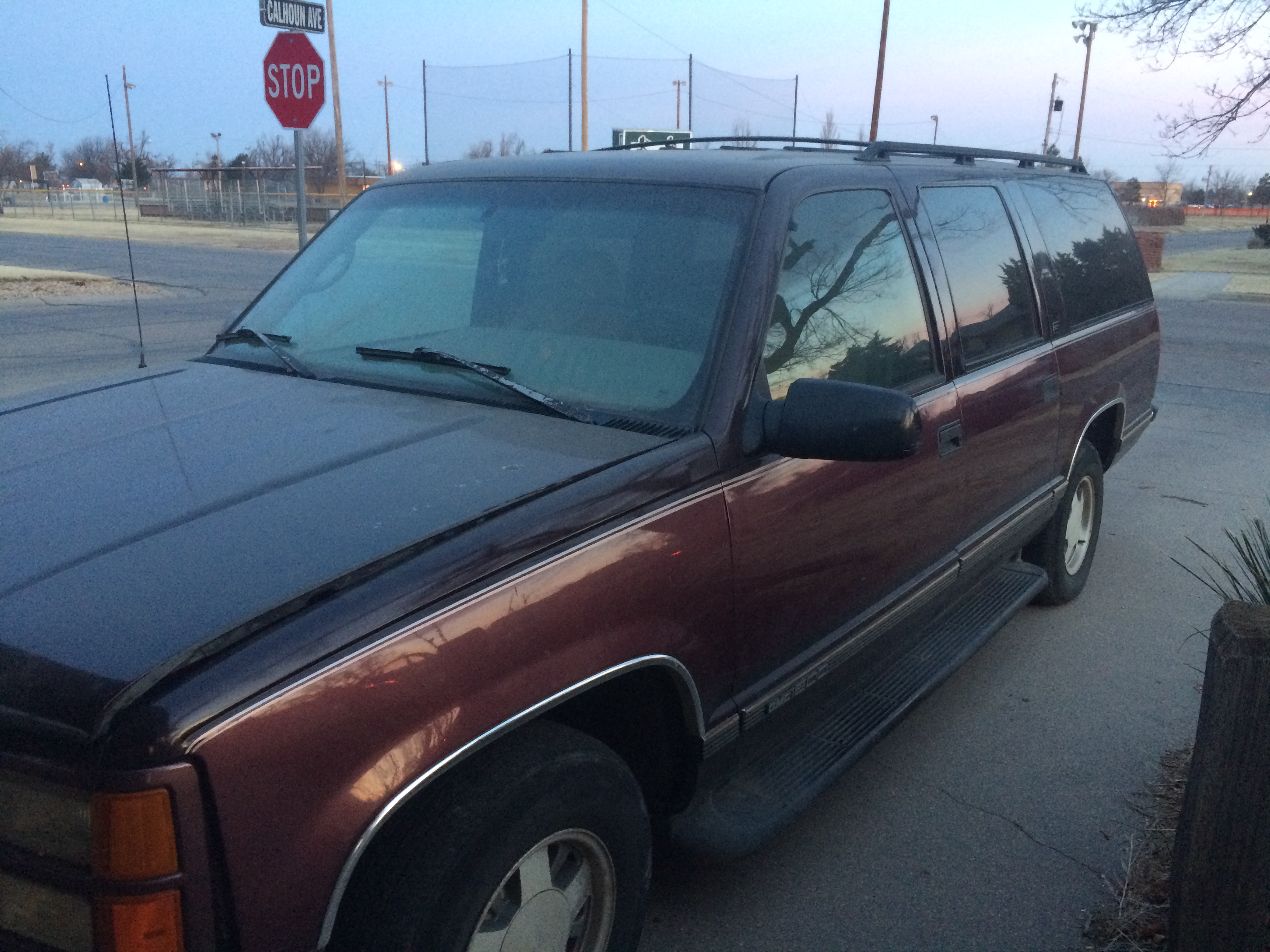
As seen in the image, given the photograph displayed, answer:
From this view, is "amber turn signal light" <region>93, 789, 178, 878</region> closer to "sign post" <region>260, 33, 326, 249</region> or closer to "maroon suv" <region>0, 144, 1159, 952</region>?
"maroon suv" <region>0, 144, 1159, 952</region>

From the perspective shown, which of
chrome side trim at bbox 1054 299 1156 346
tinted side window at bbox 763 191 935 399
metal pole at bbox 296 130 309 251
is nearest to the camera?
tinted side window at bbox 763 191 935 399

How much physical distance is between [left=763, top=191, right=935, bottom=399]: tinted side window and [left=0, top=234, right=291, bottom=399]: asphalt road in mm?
1954

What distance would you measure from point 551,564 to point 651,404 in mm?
689

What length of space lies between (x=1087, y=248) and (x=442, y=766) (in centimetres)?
428

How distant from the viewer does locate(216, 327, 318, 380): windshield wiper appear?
311cm

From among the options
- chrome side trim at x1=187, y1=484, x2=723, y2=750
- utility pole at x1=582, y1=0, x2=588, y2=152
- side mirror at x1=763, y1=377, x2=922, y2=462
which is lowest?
chrome side trim at x1=187, y1=484, x2=723, y2=750

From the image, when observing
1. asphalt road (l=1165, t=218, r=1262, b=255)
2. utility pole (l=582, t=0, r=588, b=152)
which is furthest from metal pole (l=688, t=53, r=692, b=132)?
asphalt road (l=1165, t=218, r=1262, b=255)

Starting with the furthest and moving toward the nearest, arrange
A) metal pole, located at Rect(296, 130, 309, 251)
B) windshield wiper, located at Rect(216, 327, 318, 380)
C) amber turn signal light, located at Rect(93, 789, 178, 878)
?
metal pole, located at Rect(296, 130, 309, 251) < windshield wiper, located at Rect(216, 327, 318, 380) < amber turn signal light, located at Rect(93, 789, 178, 878)

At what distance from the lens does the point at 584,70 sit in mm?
34219

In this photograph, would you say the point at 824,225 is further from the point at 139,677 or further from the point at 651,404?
the point at 139,677

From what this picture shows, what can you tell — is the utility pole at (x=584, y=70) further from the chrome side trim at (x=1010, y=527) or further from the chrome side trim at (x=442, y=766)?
the chrome side trim at (x=442, y=766)

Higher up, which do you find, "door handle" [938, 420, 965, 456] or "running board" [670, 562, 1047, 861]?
"door handle" [938, 420, 965, 456]

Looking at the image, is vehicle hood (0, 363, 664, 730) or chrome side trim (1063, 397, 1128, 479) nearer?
vehicle hood (0, 363, 664, 730)

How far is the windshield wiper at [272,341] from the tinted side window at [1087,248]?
9.98ft
